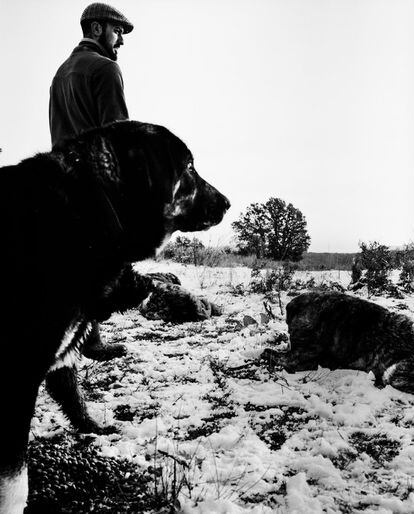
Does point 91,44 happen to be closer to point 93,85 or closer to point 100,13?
point 100,13

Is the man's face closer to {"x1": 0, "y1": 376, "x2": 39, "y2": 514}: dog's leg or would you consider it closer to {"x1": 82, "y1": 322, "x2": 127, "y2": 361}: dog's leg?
{"x1": 82, "y1": 322, "x2": 127, "y2": 361}: dog's leg

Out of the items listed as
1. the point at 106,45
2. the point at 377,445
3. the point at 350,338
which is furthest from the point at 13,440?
the point at 106,45

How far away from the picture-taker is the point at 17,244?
50.4 inches

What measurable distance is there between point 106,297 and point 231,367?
5.22ft

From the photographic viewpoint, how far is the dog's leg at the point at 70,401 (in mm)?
1956

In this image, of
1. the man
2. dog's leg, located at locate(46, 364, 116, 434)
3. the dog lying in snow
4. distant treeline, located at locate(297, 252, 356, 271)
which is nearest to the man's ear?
the man

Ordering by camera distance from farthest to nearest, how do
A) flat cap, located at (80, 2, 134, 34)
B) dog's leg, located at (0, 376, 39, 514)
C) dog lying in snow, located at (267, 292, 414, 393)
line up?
flat cap, located at (80, 2, 134, 34)
dog lying in snow, located at (267, 292, 414, 393)
dog's leg, located at (0, 376, 39, 514)

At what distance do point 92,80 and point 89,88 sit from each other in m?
0.06

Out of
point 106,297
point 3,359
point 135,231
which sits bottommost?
point 3,359

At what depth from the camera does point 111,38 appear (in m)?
2.94

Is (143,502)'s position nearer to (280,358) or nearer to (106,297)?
(106,297)

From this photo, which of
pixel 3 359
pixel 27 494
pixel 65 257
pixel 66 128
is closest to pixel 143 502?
pixel 27 494

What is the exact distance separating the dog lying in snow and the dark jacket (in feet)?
6.65

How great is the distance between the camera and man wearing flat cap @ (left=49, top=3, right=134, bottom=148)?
2602 millimetres
